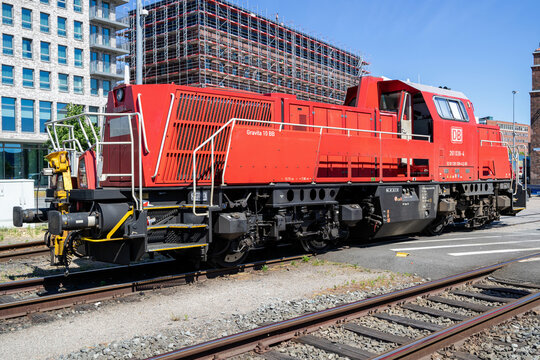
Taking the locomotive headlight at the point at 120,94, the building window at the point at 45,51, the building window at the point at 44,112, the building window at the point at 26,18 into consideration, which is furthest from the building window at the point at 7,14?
the locomotive headlight at the point at 120,94

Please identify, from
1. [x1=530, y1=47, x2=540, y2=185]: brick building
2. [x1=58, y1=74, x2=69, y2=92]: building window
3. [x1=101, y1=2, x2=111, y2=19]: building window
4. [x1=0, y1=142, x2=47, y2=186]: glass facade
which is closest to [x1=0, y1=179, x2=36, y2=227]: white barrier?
[x1=0, y1=142, x2=47, y2=186]: glass facade

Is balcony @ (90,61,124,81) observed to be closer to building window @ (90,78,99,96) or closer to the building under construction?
building window @ (90,78,99,96)

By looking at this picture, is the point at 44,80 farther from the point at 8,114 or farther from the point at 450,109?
the point at 450,109

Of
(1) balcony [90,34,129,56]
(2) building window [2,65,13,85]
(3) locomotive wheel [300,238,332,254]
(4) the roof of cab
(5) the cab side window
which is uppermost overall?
(1) balcony [90,34,129,56]

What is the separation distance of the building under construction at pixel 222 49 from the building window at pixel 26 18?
597 inches

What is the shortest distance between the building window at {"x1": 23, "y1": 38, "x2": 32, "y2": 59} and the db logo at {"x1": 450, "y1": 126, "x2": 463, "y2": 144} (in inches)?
1589

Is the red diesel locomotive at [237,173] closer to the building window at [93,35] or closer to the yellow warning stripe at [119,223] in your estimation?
the yellow warning stripe at [119,223]

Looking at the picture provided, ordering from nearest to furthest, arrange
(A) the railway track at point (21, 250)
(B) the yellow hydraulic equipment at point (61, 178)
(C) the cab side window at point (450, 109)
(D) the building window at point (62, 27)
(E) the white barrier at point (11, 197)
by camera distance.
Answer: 1. (B) the yellow hydraulic equipment at point (61, 178)
2. (A) the railway track at point (21, 250)
3. (C) the cab side window at point (450, 109)
4. (E) the white barrier at point (11, 197)
5. (D) the building window at point (62, 27)

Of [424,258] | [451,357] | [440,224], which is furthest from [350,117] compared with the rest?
[451,357]

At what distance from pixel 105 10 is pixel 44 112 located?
13239mm

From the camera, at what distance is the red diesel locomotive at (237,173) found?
733cm

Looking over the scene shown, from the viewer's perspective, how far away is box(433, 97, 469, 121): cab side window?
1230 cm

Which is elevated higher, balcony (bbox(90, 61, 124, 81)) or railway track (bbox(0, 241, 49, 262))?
balcony (bbox(90, 61, 124, 81))

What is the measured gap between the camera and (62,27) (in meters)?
43.9
